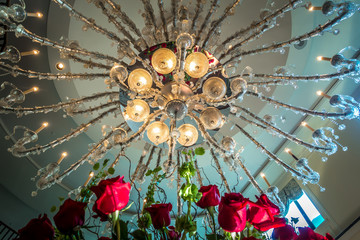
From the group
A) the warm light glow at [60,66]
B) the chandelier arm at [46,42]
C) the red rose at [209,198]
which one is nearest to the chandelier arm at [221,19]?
the chandelier arm at [46,42]

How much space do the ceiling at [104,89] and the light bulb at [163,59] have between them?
60 centimetres

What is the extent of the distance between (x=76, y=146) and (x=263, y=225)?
4.14m

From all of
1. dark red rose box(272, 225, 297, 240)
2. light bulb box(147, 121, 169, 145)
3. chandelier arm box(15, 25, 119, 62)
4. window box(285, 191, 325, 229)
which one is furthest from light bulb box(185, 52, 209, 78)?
window box(285, 191, 325, 229)

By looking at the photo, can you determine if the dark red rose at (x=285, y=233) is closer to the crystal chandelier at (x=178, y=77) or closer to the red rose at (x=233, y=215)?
the red rose at (x=233, y=215)

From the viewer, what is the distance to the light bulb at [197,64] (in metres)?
1.95

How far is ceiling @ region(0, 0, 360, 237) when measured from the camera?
3.07m

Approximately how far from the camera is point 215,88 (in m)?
1.99

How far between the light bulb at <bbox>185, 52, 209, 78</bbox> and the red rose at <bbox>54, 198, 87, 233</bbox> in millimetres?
1449

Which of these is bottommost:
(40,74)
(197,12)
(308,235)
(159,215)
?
(308,235)

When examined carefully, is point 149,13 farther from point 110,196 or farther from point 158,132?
point 110,196

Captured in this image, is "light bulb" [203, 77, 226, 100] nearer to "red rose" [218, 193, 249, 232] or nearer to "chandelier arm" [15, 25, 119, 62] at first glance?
"chandelier arm" [15, 25, 119, 62]

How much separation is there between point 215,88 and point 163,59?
0.51m

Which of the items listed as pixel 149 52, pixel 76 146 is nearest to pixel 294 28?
pixel 149 52

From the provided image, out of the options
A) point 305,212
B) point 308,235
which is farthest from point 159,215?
point 305,212
